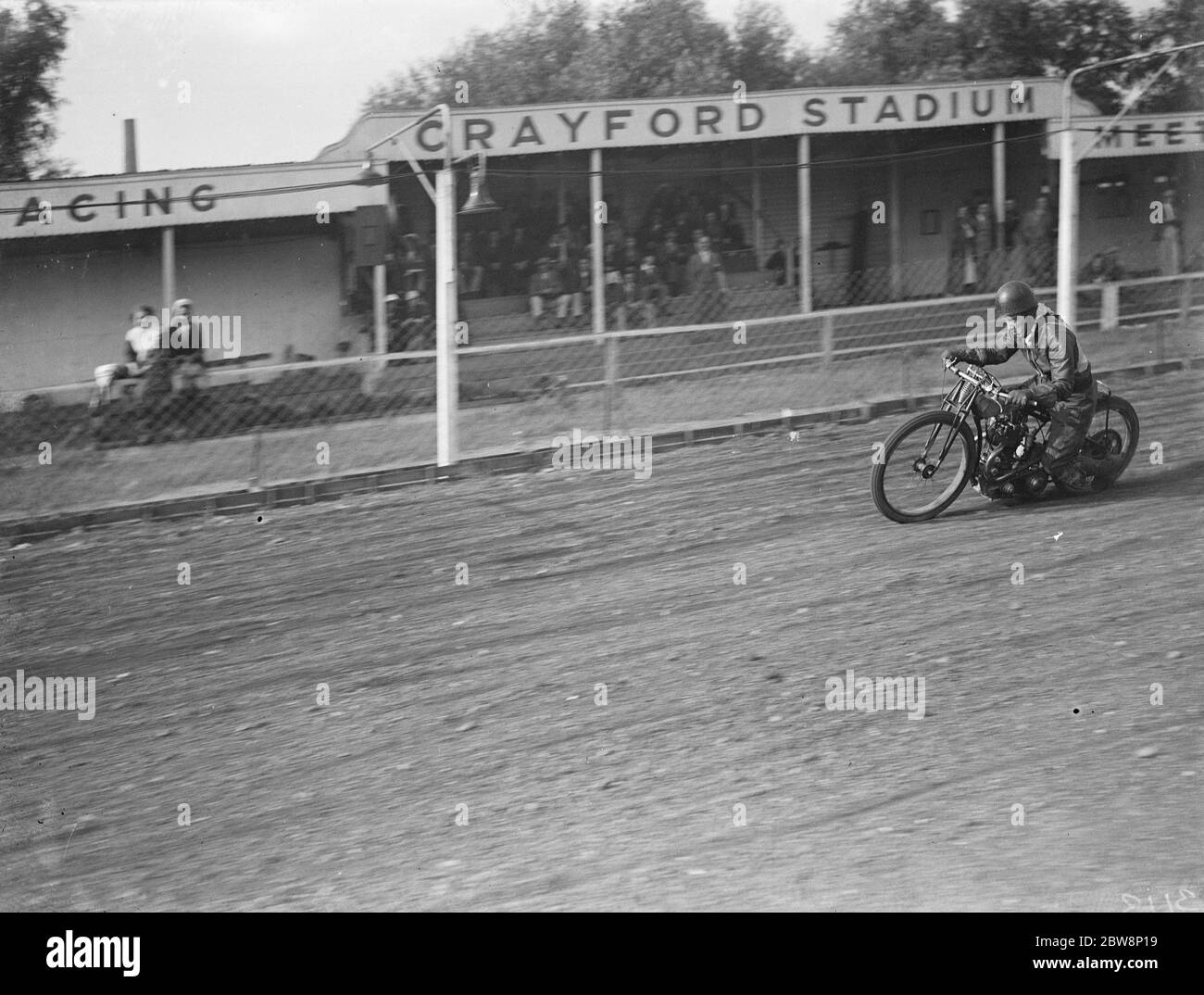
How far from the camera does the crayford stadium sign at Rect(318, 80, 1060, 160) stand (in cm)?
1126

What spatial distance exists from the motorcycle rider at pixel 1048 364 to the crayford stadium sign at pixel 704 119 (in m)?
3.51

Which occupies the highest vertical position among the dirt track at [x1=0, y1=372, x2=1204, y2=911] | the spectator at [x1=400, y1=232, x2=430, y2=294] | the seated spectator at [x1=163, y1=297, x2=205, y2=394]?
the spectator at [x1=400, y1=232, x2=430, y2=294]

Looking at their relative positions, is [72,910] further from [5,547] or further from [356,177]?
[356,177]

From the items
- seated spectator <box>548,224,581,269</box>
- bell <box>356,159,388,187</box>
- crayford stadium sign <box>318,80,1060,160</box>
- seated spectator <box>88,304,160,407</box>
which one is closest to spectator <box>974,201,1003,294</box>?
crayford stadium sign <box>318,80,1060,160</box>

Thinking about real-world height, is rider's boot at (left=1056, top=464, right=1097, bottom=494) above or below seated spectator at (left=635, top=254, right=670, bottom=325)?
below

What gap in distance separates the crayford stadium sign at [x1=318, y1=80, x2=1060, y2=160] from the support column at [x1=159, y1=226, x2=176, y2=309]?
305 centimetres

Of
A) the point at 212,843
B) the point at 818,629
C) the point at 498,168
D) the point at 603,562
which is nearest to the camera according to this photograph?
the point at 212,843

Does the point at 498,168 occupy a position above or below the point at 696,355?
above

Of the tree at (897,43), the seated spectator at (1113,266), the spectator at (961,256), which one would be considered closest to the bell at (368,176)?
the tree at (897,43)

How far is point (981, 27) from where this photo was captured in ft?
32.6

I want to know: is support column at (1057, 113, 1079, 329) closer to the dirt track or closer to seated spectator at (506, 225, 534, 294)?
the dirt track

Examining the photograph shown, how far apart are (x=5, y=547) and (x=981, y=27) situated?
8.07m

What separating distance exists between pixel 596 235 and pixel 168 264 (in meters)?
4.54
